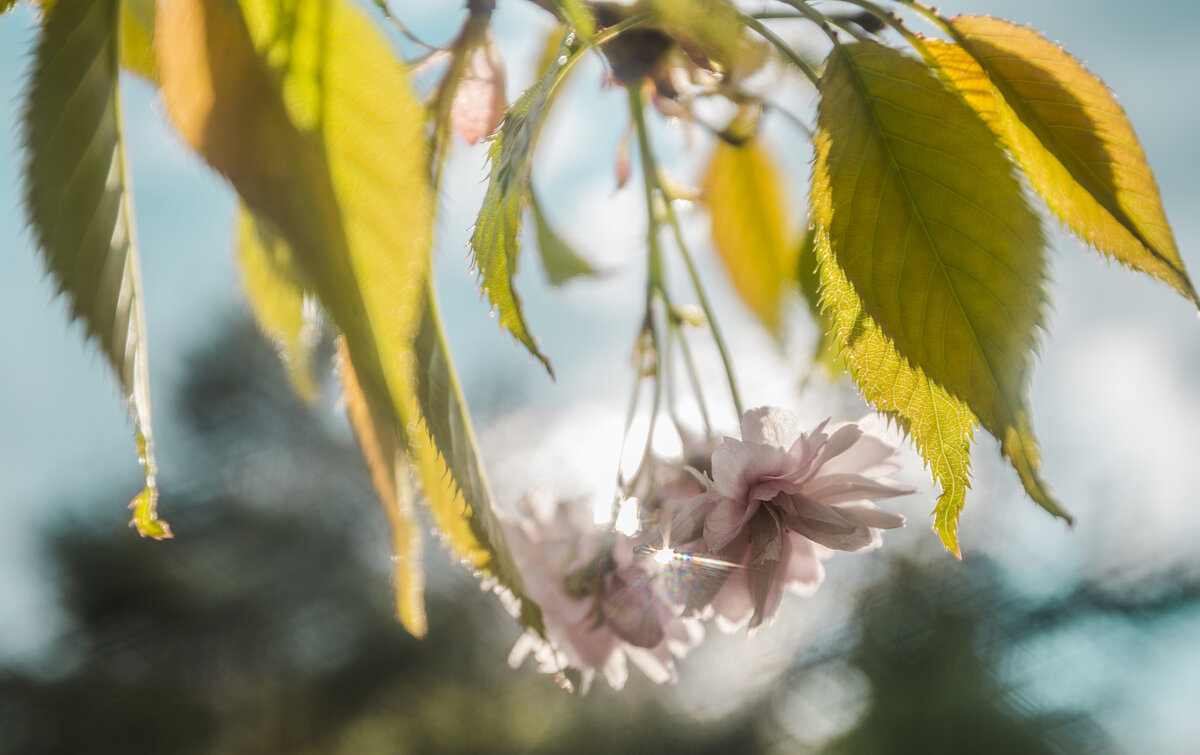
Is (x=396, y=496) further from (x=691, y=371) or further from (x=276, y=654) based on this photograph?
(x=276, y=654)

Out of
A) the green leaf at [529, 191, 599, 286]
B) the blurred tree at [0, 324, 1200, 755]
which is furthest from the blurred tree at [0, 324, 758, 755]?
the green leaf at [529, 191, 599, 286]

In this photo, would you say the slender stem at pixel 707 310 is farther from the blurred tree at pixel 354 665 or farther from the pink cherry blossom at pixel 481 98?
the blurred tree at pixel 354 665

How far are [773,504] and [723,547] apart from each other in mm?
16

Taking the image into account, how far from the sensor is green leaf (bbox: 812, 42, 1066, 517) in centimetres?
12

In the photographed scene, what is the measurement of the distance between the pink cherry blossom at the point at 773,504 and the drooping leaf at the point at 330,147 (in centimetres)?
10

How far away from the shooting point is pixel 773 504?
0.65 feet

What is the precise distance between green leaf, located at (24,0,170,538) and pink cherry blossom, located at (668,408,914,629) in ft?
0.38

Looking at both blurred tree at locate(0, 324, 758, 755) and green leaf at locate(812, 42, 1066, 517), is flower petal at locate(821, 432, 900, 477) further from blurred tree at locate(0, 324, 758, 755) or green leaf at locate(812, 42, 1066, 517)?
blurred tree at locate(0, 324, 758, 755)

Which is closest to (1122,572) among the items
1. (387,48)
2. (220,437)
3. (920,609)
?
(920,609)

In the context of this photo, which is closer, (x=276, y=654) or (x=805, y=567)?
(x=805, y=567)

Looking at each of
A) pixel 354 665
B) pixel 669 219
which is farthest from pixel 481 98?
pixel 354 665

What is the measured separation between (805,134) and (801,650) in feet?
10.0

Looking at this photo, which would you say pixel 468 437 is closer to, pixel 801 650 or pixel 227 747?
pixel 801 650

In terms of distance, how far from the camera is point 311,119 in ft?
0.31
